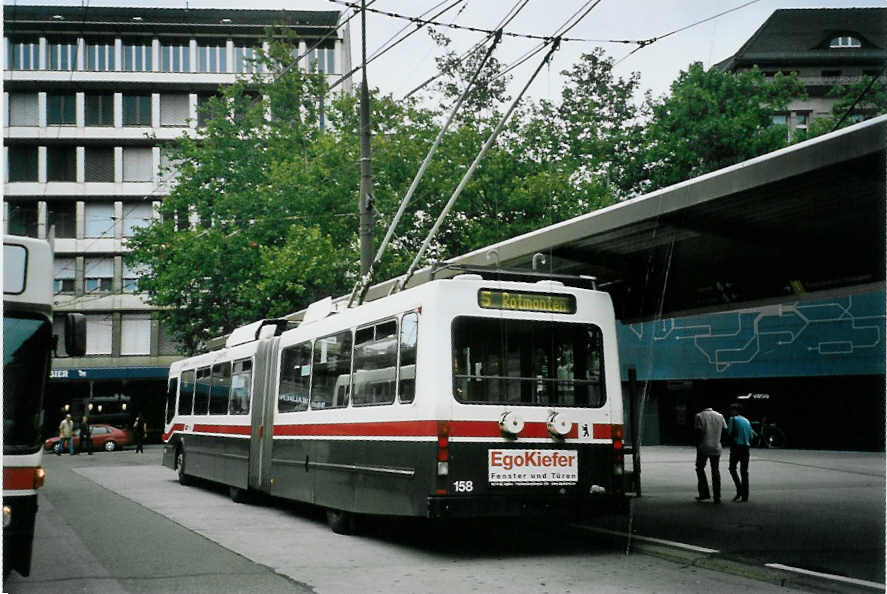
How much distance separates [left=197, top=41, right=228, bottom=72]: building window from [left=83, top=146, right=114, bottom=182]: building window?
6.52 metres

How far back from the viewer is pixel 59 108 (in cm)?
5031

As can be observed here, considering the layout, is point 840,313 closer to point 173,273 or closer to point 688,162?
point 688,162

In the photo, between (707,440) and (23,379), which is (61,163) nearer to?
(707,440)

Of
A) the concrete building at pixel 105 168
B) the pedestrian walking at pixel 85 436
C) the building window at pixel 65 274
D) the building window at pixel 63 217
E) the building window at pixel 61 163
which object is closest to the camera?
the pedestrian walking at pixel 85 436

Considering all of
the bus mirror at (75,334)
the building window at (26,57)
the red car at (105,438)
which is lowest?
the red car at (105,438)

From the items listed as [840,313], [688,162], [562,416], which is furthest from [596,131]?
[562,416]

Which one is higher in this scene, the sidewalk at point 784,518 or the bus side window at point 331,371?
the bus side window at point 331,371

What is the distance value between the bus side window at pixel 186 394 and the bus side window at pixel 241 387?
142 inches

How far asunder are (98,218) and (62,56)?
8555mm

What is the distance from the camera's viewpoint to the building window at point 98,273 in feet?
174

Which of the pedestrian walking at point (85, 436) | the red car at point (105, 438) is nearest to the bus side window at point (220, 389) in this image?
the pedestrian walking at point (85, 436)

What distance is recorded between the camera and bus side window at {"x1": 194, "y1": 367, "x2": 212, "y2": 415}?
2002 centimetres

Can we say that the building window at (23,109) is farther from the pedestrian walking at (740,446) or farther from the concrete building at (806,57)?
the pedestrian walking at (740,446)

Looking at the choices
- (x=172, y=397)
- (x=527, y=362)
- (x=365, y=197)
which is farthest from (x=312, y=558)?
(x=172, y=397)
